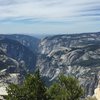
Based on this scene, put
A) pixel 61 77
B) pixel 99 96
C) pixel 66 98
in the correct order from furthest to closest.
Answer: pixel 99 96 → pixel 61 77 → pixel 66 98

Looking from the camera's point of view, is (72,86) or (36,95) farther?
(72,86)

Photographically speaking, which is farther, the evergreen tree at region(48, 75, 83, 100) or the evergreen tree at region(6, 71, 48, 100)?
the evergreen tree at region(48, 75, 83, 100)

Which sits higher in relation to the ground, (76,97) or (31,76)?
(31,76)

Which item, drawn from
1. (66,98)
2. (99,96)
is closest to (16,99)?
(66,98)

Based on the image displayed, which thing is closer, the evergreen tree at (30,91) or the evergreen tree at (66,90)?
the evergreen tree at (30,91)

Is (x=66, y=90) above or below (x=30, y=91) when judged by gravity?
below

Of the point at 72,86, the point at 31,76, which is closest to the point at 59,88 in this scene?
the point at 72,86

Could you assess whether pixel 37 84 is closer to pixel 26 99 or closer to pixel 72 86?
pixel 26 99

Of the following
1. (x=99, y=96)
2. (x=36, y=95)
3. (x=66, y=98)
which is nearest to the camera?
(x=36, y=95)

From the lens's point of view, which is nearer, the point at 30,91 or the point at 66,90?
the point at 30,91

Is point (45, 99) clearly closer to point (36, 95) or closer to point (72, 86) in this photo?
point (36, 95)
